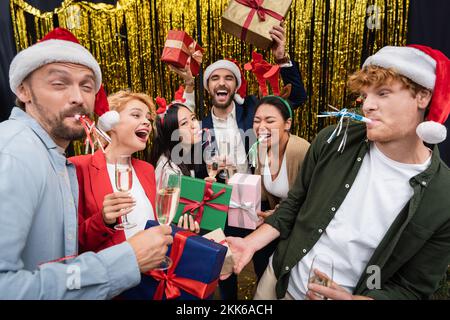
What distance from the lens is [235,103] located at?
3.03 metres

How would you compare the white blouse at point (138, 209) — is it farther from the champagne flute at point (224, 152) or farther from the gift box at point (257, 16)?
the gift box at point (257, 16)

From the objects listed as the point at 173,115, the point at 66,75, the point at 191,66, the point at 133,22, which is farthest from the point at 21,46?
the point at 66,75

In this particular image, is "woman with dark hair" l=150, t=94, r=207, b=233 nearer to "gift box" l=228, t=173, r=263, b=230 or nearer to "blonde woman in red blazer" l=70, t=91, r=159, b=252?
"blonde woman in red blazer" l=70, t=91, r=159, b=252

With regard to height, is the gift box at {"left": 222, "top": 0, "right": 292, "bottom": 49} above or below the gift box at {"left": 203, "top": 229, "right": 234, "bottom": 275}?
above

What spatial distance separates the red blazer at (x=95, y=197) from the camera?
141 centimetres

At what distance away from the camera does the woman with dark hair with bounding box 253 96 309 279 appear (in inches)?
84.7

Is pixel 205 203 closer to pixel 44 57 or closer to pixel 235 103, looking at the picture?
pixel 44 57

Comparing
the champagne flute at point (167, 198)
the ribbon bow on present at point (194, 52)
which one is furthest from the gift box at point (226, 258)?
the ribbon bow on present at point (194, 52)

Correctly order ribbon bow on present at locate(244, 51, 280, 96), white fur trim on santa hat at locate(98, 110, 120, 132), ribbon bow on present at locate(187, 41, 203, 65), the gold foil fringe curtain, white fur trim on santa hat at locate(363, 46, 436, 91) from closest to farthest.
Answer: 1. white fur trim on santa hat at locate(363, 46, 436, 91)
2. white fur trim on santa hat at locate(98, 110, 120, 132)
3. ribbon bow on present at locate(244, 51, 280, 96)
4. ribbon bow on present at locate(187, 41, 203, 65)
5. the gold foil fringe curtain

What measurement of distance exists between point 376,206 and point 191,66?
7.49 feet

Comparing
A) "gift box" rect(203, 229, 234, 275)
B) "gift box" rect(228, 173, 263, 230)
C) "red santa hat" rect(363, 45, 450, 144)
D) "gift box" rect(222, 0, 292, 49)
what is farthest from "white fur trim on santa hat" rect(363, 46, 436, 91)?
"gift box" rect(222, 0, 292, 49)

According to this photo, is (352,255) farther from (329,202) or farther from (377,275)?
(329,202)

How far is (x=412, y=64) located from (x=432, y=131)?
0.29 m

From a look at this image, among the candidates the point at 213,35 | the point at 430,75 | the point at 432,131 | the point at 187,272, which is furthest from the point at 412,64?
the point at 213,35
